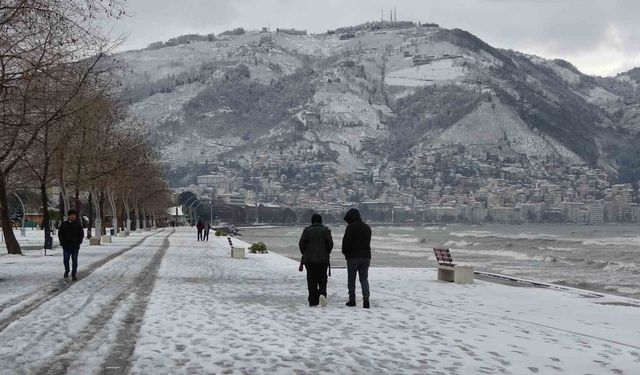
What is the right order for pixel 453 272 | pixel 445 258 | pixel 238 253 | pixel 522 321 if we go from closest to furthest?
pixel 522 321 < pixel 453 272 < pixel 445 258 < pixel 238 253

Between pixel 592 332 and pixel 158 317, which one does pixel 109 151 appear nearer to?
pixel 158 317

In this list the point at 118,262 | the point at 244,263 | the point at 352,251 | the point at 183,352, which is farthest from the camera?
the point at 244,263

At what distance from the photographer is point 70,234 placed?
19328 mm

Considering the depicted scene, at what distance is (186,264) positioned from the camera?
28.4m

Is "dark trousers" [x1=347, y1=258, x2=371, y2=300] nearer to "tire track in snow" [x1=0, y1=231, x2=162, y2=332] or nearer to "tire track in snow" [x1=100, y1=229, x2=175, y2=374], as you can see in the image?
"tire track in snow" [x1=100, y1=229, x2=175, y2=374]

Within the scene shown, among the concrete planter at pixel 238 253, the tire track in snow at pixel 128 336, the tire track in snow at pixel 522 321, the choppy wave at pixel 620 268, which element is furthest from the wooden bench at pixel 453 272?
the choppy wave at pixel 620 268

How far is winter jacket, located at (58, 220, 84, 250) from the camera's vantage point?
1923 cm

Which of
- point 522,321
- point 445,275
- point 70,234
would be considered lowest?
point 522,321

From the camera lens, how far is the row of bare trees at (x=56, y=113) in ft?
49.9

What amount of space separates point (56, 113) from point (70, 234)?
3.12 meters

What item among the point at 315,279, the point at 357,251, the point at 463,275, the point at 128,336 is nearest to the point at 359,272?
the point at 357,251

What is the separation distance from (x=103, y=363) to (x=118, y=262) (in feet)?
66.7

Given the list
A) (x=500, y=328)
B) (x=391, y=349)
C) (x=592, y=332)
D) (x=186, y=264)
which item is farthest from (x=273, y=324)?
(x=186, y=264)

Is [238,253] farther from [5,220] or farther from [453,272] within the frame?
[453,272]
